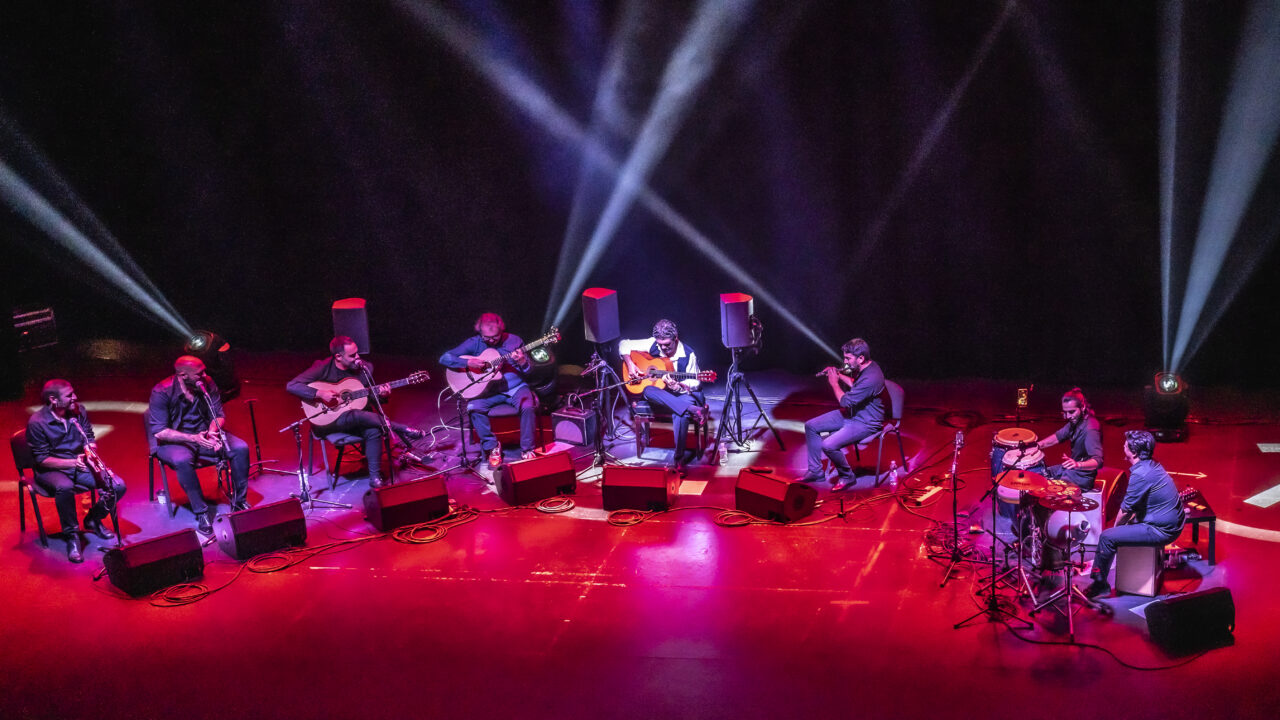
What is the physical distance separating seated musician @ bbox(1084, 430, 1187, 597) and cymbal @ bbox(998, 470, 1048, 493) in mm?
501

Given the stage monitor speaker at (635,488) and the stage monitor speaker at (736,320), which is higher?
the stage monitor speaker at (736,320)

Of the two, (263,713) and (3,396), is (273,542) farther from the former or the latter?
(3,396)

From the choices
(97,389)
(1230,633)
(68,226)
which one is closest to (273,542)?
(97,389)

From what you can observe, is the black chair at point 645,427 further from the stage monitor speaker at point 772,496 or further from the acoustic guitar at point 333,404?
the acoustic guitar at point 333,404

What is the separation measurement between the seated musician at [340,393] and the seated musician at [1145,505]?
550 cm

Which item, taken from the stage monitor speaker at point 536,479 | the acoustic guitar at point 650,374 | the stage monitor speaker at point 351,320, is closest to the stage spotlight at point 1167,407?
the acoustic guitar at point 650,374

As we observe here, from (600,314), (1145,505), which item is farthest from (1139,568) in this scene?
(600,314)

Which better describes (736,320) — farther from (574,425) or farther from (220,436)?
(220,436)

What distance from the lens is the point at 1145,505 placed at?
6457 millimetres

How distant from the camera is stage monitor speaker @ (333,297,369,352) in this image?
942 centimetres

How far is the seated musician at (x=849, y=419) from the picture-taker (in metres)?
8.47

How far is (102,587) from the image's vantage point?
7387 mm

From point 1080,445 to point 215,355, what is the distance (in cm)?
833

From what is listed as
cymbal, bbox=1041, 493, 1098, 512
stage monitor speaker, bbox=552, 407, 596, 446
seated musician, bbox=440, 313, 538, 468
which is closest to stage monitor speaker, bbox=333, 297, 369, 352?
seated musician, bbox=440, 313, 538, 468
